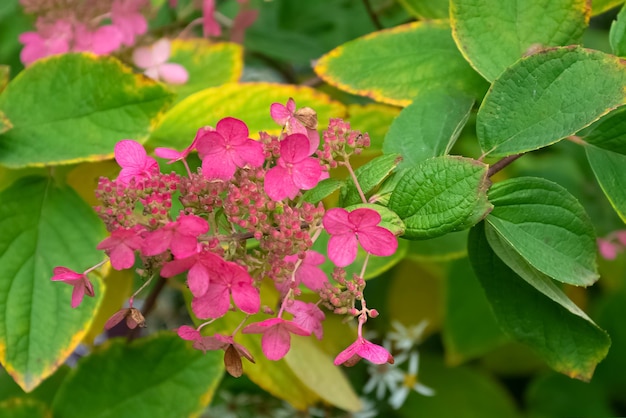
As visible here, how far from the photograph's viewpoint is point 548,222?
1.73ft

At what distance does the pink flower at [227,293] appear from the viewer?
419 millimetres

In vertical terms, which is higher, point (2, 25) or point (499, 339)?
point (2, 25)

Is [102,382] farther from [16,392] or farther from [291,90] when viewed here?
[291,90]

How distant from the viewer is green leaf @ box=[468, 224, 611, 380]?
0.58 meters

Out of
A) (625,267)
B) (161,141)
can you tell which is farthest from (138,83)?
(625,267)

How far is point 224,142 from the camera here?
1.46 feet

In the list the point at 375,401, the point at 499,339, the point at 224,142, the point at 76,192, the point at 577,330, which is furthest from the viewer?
the point at 375,401

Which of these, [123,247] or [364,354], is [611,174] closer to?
[364,354]

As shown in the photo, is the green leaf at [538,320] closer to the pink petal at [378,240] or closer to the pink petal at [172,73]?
the pink petal at [378,240]

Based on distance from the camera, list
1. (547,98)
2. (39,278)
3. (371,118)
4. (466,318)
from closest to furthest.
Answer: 1. (547,98)
2. (39,278)
3. (371,118)
4. (466,318)

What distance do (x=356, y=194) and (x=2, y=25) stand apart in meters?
0.80

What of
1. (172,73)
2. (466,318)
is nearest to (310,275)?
(172,73)

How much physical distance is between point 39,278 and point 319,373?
29 cm

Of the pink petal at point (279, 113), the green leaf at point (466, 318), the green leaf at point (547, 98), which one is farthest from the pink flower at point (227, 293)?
the green leaf at point (466, 318)
